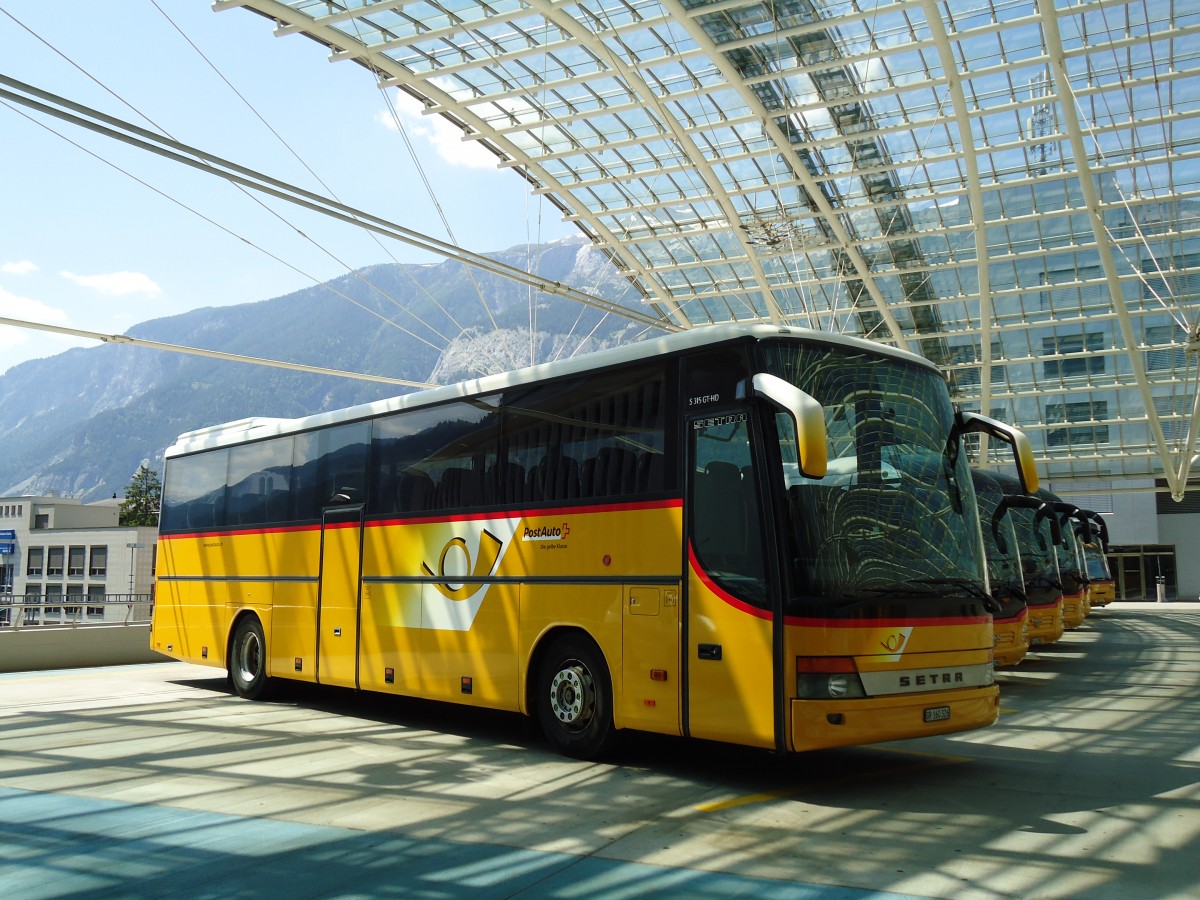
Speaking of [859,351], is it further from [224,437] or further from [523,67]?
[523,67]

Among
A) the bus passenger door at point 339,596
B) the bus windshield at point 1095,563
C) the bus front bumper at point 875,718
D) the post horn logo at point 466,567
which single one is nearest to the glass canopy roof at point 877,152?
the bus windshield at point 1095,563

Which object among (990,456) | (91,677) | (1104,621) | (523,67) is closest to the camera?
(91,677)

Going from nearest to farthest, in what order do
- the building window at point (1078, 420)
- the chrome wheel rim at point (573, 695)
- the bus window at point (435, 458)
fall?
the chrome wheel rim at point (573, 695) < the bus window at point (435, 458) < the building window at point (1078, 420)

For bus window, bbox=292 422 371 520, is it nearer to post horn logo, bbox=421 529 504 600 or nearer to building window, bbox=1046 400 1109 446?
post horn logo, bbox=421 529 504 600

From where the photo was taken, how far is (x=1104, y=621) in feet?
119

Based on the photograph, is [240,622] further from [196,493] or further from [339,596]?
[339,596]

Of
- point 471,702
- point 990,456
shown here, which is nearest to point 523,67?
point 471,702

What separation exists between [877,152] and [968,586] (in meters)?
25.7

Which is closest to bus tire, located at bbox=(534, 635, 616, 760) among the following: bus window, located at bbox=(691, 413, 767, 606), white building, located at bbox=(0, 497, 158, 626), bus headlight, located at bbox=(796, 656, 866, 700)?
bus window, located at bbox=(691, 413, 767, 606)

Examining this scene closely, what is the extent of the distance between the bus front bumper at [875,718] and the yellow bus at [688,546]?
15mm

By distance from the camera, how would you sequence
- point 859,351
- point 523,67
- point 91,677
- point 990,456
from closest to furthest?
point 859,351 → point 91,677 → point 523,67 → point 990,456

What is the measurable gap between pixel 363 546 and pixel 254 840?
574cm

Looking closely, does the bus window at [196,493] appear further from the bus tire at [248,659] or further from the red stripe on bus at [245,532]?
the bus tire at [248,659]

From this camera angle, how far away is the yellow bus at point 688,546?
7289mm
